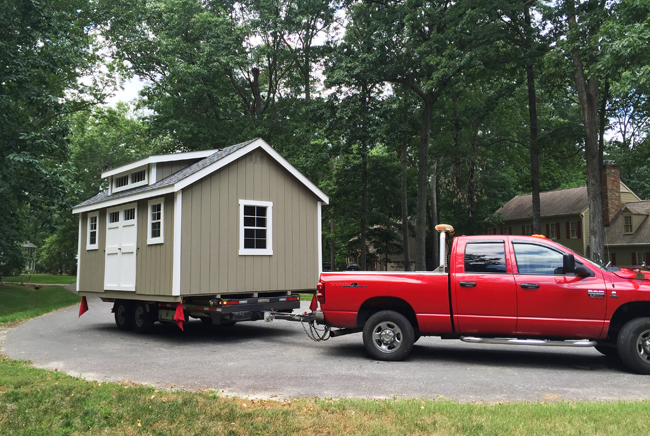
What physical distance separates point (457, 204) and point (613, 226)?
11502mm

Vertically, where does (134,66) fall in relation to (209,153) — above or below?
above

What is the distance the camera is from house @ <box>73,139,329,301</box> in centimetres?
1185

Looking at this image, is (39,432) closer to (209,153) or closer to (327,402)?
(327,402)

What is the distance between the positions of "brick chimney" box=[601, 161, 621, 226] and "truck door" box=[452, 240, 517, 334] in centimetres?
3407

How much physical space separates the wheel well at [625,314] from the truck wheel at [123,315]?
35.7ft

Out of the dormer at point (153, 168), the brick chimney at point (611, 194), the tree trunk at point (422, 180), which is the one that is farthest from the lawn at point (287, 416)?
the brick chimney at point (611, 194)

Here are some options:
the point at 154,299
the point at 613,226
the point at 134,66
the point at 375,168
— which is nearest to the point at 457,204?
the point at 375,168

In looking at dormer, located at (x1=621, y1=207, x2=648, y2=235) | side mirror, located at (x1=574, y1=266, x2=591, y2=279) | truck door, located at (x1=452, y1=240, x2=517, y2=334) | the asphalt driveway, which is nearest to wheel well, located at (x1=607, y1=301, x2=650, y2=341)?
the asphalt driveway

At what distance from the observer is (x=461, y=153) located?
3597cm

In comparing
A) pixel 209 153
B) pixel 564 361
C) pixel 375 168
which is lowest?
pixel 564 361

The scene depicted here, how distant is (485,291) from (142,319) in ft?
28.1

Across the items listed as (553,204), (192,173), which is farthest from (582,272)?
(553,204)

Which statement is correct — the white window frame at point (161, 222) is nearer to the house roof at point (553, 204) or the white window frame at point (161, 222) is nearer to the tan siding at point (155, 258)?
the tan siding at point (155, 258)

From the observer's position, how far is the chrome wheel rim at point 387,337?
8992 millimetres
